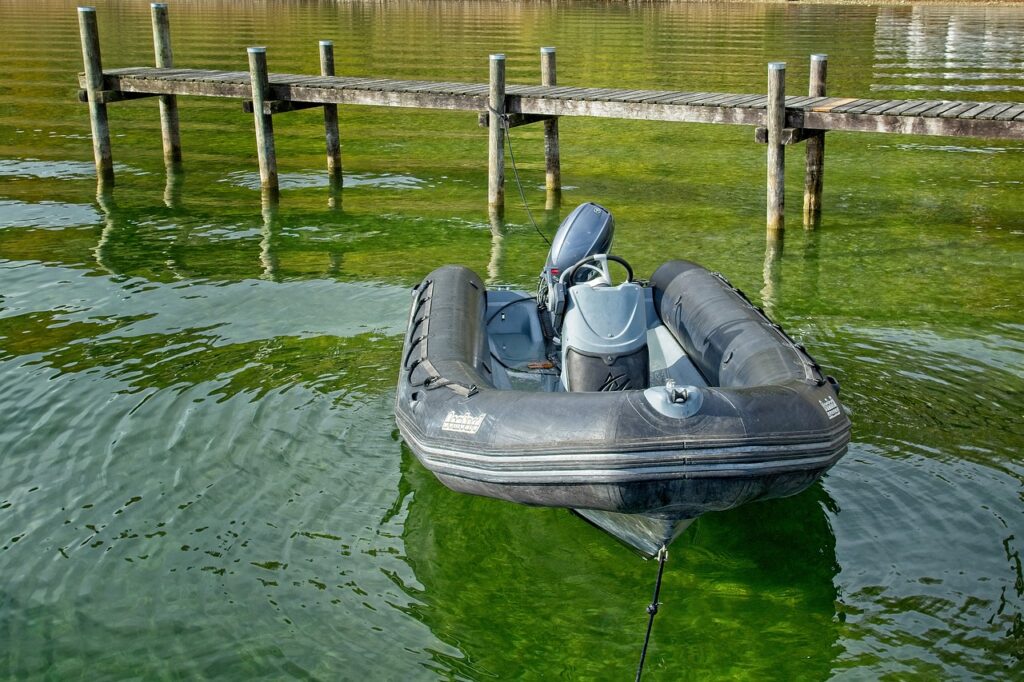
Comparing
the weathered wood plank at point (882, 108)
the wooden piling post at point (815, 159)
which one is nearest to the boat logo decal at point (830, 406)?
the weathered wood plank at point (882, 108)

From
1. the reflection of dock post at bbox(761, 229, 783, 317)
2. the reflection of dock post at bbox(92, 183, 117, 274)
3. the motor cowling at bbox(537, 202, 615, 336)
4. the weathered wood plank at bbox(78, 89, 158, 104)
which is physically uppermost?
the weathered wood plank at bbox(78, 89, 158, 104)

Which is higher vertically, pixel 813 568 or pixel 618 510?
pixel 618 510

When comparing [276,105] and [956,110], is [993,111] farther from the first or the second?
[276,105]

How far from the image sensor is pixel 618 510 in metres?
4.99

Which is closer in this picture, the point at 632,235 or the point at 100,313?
the point at 100,313

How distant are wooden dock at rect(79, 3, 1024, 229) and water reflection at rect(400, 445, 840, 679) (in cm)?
518

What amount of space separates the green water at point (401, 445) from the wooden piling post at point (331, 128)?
311mm

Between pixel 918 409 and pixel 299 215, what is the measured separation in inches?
302

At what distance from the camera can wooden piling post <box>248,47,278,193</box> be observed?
12867 mm

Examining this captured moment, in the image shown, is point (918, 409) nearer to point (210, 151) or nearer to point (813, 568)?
point (813, 568)

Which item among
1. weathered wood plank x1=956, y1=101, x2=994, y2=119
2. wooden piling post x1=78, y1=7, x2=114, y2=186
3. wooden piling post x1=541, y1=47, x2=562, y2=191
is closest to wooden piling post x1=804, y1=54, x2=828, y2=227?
weathered wood plank x1=956, y1=101, x2=994, y2=119

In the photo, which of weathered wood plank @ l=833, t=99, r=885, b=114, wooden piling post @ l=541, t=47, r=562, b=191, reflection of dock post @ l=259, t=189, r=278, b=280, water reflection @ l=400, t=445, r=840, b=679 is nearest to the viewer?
water reflection @ l=400, t=445, r=840, b=679

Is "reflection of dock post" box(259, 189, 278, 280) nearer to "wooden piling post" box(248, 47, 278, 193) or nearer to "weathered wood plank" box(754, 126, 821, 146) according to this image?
"wooden piling post" box(248, 47, 278, 193)

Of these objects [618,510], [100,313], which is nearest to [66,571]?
[618,510]
